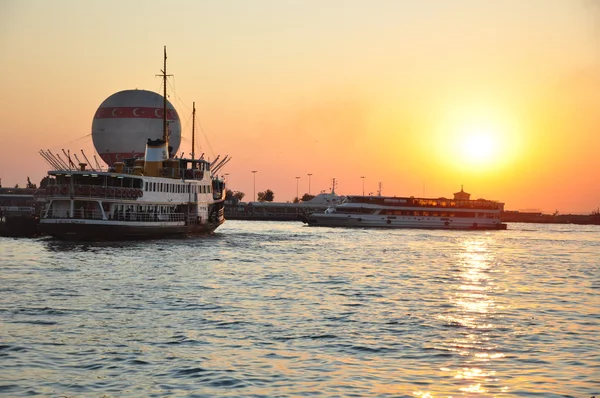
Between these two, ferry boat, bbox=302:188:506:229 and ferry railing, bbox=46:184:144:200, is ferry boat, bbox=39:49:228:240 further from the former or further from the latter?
ferry boat, bbox=302:188:506:229

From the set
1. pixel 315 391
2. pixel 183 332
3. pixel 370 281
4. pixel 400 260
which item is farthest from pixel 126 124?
pixel 315 391

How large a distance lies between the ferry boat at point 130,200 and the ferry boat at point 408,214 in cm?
7032

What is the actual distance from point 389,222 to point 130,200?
9339 centimetres

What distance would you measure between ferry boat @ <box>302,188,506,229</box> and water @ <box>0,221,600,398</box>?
361ft

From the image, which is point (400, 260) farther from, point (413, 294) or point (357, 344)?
point (357, 344)

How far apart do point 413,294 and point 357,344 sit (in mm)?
14957

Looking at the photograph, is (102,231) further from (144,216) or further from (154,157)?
(154,157)

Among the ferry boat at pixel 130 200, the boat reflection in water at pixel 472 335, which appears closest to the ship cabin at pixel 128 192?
the ferry boat at pixel 130 200

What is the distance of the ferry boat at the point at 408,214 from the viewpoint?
161 metres

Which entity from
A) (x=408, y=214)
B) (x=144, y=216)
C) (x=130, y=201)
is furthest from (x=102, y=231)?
(x=408, y=214)

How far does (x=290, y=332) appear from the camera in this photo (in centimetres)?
2541

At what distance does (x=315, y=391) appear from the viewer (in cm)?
1772

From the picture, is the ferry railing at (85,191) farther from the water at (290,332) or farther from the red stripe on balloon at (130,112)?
the red stripe on balloon at (130,112)

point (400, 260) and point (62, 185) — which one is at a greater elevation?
point (62, 185)
